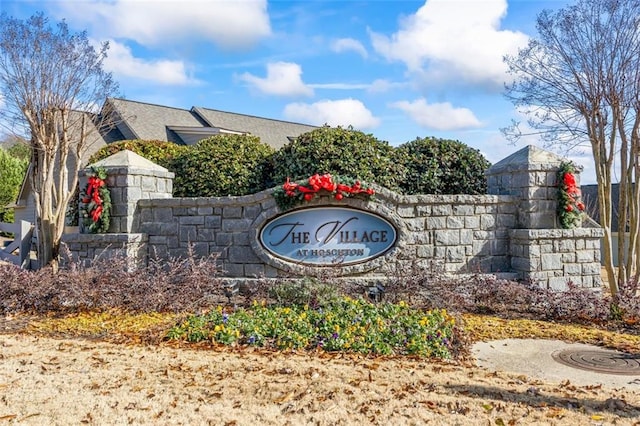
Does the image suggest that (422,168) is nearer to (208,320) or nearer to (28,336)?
(208,320)

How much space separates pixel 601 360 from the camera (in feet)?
16.2

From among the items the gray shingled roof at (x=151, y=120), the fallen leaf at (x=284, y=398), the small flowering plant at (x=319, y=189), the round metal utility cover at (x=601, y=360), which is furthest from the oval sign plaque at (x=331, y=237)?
the gray shingled roof at (x=151, y=120)

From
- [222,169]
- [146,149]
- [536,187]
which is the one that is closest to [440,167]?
[536,187]

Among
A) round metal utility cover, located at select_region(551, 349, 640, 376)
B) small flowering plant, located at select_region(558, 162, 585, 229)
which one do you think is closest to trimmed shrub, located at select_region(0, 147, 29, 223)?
small flowering plant, located at select_region(558, 162, 585, 229)

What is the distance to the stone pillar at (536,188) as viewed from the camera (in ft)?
25.8

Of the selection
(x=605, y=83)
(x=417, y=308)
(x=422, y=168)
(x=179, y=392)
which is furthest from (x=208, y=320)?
(x=605, y=83)

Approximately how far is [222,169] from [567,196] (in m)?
5.63

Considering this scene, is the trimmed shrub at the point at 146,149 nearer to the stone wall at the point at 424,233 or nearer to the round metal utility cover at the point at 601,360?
the stone wall at the point at 424,233

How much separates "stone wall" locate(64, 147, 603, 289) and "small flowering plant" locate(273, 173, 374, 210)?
0.44 feet

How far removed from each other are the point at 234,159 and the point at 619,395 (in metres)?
6.96

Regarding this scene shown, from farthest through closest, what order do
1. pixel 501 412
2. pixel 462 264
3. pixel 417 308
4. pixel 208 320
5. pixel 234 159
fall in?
pixel 234 159
pixel 462 264
pixel 417 308
pixel 208 320
pixel 501 412

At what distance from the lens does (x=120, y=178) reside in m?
8.12

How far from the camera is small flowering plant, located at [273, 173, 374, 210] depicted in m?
7.43

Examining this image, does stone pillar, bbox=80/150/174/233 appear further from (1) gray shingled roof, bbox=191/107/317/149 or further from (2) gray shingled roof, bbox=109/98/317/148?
(1) gray shingled roof, bbox=191/107/317/149
